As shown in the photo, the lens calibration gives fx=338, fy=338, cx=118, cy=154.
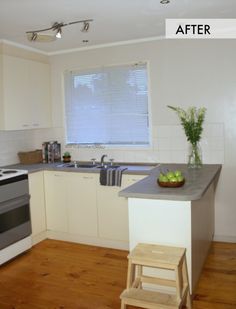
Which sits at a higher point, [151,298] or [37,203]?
[37,203]

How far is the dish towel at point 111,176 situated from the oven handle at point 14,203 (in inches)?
34.4

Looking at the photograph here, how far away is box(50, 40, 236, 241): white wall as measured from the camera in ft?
12.7

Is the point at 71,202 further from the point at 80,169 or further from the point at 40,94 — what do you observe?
the point at 40,94

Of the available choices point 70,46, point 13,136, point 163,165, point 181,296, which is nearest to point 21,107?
point 13,136

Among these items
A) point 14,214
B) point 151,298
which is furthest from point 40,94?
point 151,298

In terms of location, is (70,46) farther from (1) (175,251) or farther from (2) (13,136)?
(1) (175,251)

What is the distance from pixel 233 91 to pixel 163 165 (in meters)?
1.16

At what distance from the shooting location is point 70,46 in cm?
443

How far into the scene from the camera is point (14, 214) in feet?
11.9

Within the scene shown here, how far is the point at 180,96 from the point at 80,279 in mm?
2344

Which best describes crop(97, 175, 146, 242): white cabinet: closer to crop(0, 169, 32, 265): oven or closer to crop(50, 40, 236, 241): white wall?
crop(50, 40, 236, 241): white wall

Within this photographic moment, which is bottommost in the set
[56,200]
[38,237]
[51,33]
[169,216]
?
[38,237]

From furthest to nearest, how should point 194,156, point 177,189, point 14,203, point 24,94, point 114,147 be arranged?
point 114,147 → point 24,94 → point 194,156 → point 14,203 → point 177,189

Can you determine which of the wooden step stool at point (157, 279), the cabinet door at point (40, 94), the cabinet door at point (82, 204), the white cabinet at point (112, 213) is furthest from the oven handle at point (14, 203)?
the wooden step stool at point (157, 279)
